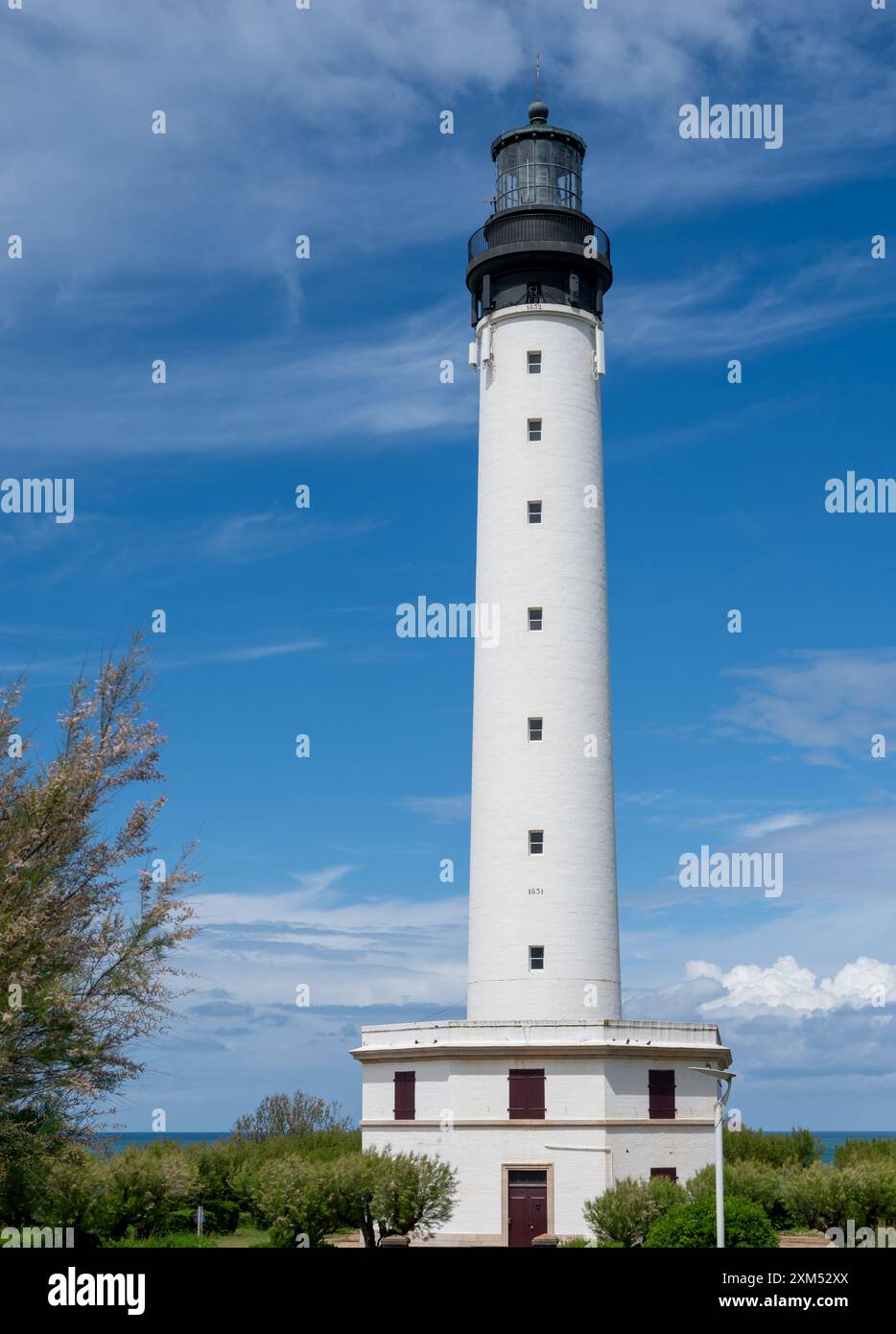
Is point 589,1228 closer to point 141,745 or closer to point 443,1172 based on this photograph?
point 443,1172

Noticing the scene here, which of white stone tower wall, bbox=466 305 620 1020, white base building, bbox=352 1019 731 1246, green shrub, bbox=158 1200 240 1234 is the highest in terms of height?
white stone tower wall, bbox=466 305 620 1020

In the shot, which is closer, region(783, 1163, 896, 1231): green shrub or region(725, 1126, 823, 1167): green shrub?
region(783, 1163, 896, 1231): green shrub

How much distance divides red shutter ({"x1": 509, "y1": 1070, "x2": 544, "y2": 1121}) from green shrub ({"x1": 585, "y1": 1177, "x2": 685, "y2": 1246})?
10.5 feet

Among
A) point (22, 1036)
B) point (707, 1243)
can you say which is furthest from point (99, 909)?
point (707, 1243)

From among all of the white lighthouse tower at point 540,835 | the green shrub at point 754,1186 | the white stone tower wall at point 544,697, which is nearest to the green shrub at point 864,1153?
the green shrub at point 754,1186

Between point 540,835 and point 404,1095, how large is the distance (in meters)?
7.83

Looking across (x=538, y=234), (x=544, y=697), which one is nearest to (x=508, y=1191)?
(x=544, y=697)

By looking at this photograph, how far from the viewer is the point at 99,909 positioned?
14.2 meters

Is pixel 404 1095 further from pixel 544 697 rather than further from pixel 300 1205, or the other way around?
pixel 544 697

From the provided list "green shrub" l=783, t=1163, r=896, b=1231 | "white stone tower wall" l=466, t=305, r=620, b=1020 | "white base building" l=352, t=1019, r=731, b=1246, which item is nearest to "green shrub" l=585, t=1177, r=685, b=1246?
"white base building" l=352, t=1019, r=731, b=1246

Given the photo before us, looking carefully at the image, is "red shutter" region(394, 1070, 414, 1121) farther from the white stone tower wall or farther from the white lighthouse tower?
the white stone tower wall

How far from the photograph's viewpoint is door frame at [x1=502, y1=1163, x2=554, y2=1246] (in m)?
36.1

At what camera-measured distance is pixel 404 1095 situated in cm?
3903

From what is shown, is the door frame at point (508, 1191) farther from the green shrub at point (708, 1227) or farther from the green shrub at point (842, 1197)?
the green shrub at point (842, 1197)
